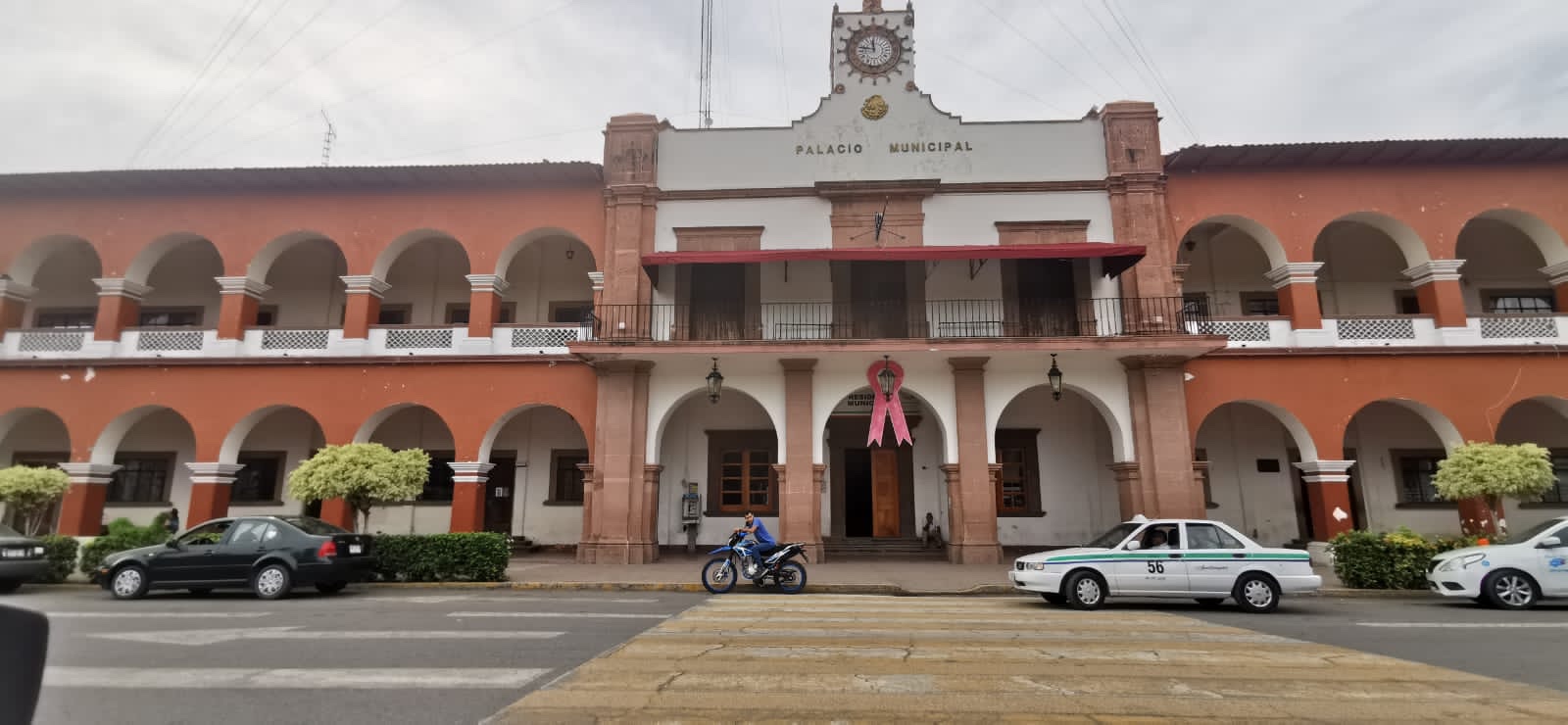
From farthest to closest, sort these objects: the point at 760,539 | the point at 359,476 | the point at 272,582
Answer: the point at 359,476 < the point at 760,539 < the point at 272,582

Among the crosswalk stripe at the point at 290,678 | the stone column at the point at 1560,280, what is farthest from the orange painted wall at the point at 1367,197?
the crosswalk stripe at the point at 290,678

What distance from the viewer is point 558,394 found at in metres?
17.1

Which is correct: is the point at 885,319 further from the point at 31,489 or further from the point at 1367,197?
the point at 31,489

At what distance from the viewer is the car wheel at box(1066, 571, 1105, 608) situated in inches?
414

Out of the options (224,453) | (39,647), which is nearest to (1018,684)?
(39,647)

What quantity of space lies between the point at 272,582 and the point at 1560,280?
25779 millimetres

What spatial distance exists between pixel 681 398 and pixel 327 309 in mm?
10098

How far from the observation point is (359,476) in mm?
14039

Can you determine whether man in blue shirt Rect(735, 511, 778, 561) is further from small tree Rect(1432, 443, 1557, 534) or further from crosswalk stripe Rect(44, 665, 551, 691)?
small tree Rect(1432, 443, 1557, 534)

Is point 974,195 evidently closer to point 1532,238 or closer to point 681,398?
point 681,398

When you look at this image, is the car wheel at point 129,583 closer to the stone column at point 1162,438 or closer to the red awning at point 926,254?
the red awning at point 926,254

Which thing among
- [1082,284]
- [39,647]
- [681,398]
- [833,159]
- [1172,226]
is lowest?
[39,647]

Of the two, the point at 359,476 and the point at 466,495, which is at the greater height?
the point at 359,476

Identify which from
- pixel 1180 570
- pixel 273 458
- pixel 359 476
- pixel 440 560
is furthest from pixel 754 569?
pixel 273 458
